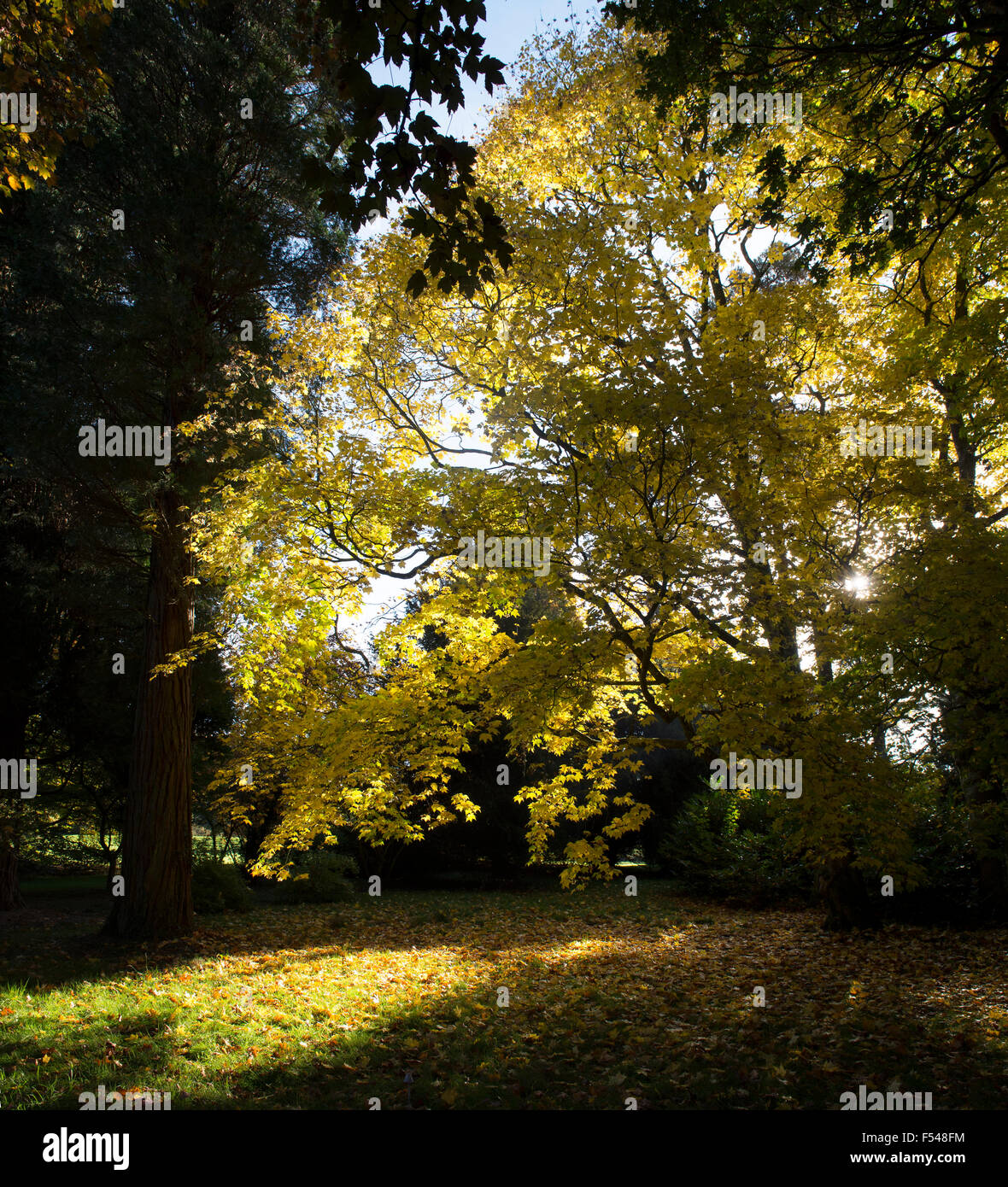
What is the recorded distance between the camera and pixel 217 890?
503 inches

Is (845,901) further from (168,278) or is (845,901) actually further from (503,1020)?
(168,278)

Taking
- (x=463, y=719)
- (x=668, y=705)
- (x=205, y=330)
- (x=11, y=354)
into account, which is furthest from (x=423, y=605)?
(x=11, y=354)

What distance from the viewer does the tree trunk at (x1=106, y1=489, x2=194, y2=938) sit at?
946 centimetres

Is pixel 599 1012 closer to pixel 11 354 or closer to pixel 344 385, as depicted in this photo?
pixel 344 385

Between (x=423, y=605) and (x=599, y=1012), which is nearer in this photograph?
(x=599, y=1012)

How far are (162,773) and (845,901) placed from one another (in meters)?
10.1

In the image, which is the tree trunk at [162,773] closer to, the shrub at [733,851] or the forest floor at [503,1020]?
the forest floor at [503,1020]

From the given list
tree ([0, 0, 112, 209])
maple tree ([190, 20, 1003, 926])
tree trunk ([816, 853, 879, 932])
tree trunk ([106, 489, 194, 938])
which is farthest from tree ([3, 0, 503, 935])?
tree trunk ([816, 853, 879, 932])

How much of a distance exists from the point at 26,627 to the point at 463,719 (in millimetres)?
11696

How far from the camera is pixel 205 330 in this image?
9.94 meters

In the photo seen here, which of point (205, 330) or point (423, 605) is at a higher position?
point (205, 330)

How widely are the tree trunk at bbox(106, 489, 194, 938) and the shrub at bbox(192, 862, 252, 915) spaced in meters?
2.65

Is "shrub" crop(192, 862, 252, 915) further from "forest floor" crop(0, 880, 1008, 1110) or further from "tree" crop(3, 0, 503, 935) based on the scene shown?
"tree" crop(3, 0, 503, 935)

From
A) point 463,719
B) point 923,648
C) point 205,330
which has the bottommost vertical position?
point 463,719
